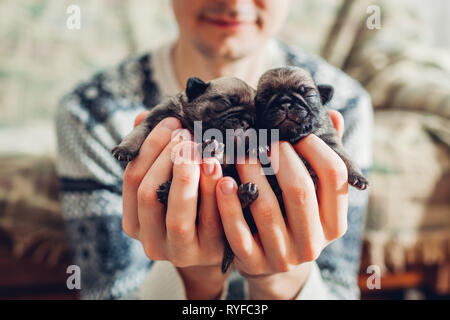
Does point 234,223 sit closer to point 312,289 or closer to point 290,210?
point 290,210

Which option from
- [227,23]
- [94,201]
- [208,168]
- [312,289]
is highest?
[227,23]

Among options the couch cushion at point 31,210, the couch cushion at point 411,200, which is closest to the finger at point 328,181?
the couch cushion at point 411,200

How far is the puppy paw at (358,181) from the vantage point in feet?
1.79

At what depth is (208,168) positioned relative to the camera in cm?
54

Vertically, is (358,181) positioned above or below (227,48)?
below

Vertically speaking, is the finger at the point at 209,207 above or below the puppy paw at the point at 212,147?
below

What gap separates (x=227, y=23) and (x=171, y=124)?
315 mm

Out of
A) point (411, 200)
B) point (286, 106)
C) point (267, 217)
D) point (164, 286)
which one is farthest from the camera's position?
point (411, 200)

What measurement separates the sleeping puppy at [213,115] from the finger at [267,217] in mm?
14

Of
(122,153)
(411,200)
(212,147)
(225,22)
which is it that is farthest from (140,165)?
(411,200)

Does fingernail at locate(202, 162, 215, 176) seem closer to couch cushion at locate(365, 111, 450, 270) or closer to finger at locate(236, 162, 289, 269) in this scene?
finger at locate(236, 162, 289, 269)

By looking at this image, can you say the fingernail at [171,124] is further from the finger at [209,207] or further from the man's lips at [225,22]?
the man's lips at [225,22]

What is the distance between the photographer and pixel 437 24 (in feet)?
7.45

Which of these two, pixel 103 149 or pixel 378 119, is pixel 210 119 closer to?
pixel 103 149
